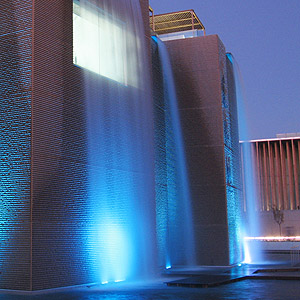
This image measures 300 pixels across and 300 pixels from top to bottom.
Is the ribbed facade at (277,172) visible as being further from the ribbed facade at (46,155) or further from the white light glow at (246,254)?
the ribbed facade at (46,155)

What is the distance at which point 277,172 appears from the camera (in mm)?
46969

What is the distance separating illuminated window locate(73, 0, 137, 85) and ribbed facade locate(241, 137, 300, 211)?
35.4 m

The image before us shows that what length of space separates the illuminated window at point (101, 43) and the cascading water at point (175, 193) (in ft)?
10.9

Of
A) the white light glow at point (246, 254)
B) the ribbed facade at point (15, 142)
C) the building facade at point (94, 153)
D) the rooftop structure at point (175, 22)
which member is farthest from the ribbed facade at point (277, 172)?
the ribbed facade at point (15, 142)

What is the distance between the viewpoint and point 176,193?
16.2m

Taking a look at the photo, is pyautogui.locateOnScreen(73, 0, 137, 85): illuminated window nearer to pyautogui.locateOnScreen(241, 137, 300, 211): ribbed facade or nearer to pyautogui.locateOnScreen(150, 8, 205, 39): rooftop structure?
pyautogui.locateOnScreen(150, 8, 205, 39): rooftop structure

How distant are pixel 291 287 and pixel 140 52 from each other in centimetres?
717

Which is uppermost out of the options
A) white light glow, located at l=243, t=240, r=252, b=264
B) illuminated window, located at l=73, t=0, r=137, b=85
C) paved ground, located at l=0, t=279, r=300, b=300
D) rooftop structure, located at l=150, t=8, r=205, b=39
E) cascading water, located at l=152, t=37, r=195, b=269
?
rooftop structure, located at l=150, t=8, r=205, b=39

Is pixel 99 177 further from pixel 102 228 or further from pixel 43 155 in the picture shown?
pixel 43 155

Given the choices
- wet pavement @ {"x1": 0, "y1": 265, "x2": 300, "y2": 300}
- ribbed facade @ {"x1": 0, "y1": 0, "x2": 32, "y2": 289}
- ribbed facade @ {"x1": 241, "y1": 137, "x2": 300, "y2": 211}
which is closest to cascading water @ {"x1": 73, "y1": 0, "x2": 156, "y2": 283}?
wet pavement @ {"x1": 0, "y1": 265, "x2": 300, "y2": 300}

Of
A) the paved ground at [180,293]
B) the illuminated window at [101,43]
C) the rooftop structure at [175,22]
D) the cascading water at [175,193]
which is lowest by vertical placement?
the paved ground at [180,293]

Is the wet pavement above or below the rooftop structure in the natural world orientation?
below

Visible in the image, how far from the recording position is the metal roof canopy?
18516 millimetres

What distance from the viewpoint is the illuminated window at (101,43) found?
11547 millimetres
